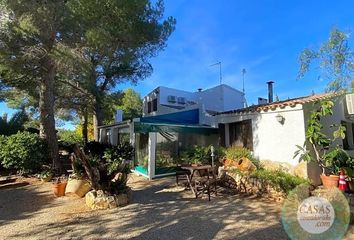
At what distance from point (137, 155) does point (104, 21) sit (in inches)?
277

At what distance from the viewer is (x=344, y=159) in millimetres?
10102

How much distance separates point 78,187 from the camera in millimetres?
9227

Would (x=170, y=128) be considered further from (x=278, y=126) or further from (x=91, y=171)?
(x=91, y=171)

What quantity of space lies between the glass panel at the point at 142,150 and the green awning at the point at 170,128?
0.33 metres

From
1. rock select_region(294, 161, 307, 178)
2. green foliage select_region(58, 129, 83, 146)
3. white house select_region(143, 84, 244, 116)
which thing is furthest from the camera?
white house select_region(143, 84, 244, 116)

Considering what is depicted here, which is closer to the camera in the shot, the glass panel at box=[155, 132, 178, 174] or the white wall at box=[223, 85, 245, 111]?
the glass panel at box=[155, 132, 178, 174]

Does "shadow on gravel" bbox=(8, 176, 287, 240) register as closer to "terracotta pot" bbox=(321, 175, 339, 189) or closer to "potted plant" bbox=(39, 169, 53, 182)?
"terracotta pot" bbox=(321, 175, 339, 189)

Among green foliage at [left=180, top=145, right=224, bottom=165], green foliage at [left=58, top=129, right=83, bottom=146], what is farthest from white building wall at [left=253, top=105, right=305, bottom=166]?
green foliage at [left=58, top=129, right=83, bottom=146]

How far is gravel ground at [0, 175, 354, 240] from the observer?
605 cm

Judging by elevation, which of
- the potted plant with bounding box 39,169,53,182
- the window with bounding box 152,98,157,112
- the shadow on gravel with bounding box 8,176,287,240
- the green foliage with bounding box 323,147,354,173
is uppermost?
the window with bounding box 152,98,157,112

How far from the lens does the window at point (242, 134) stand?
43.6 feet

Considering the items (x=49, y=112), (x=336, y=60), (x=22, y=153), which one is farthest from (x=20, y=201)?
(x=336, y=60)

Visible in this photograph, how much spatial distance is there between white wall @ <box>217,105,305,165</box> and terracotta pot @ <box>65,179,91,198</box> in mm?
7154

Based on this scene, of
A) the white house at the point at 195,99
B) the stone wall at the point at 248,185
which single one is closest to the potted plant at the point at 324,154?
the stone wall at the point at 248,185
